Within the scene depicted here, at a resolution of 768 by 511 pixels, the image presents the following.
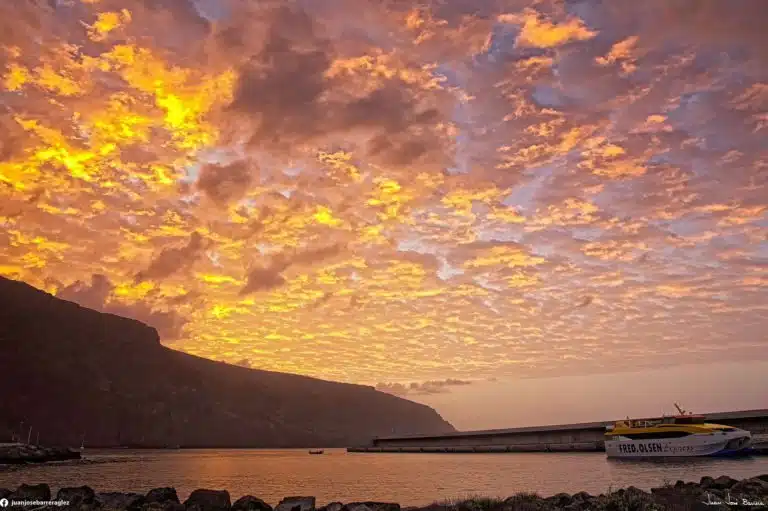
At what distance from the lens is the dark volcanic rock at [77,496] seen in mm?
37375

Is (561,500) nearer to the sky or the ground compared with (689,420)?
nearer to the ground

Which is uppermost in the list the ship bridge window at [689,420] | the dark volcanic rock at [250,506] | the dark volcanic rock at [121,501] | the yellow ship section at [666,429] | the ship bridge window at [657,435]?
the ship bridge window at [689,420]

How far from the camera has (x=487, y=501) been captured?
33.4m

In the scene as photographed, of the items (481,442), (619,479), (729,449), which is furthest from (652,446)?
(481,442)

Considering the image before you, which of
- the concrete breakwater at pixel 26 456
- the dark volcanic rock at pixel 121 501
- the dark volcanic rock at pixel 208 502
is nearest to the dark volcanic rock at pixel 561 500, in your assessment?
the dark volcanic rock at pixel 208 502

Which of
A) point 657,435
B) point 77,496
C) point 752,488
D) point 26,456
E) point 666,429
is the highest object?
point 26,456

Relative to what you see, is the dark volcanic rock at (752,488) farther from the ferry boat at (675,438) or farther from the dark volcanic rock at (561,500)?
the ferry boat at (675,438)

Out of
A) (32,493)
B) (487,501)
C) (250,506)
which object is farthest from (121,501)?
(487,501)

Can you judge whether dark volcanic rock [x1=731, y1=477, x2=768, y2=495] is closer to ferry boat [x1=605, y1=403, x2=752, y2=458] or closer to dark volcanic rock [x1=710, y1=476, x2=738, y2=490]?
dark volcanic rock [x1=710, y1=476, x2=738, y2=490]

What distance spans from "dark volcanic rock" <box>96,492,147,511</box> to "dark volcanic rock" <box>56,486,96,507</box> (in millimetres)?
641

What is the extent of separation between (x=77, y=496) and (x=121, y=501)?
2.86 metres

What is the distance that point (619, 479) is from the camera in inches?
2500

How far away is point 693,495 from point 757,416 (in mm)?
88706

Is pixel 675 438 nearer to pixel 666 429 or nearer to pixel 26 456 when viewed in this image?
pixel 666 429
